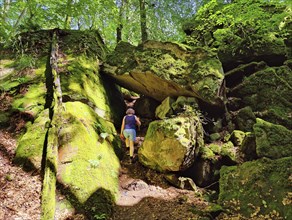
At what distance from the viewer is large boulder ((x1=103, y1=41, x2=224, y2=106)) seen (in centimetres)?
964

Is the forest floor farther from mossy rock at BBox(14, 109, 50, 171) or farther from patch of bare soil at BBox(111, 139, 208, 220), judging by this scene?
mossy rock at BBox(14, 109, 50, 171)

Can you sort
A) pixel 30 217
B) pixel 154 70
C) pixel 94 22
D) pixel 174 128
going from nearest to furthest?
pixel 30 217 < pixel 174 128 < pixel 154 70 < pixel 94 22

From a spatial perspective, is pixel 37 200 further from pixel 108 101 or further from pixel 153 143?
pixel 108 101

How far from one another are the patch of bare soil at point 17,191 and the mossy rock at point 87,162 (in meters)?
0.66

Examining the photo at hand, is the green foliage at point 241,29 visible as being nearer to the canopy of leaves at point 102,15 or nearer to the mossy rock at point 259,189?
the canopy of leaves at point 102,15

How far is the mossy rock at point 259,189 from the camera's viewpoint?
5445 millimetres

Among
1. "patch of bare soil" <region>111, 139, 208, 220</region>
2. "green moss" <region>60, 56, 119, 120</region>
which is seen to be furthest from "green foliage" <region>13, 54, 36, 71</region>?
"patch of bare soil" <region>111, 139, 208, 220</region>

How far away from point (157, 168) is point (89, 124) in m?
2.62

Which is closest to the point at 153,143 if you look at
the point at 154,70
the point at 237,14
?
the point at 154,70

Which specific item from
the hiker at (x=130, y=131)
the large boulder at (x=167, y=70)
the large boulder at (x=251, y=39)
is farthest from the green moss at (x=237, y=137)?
the large boulder at (x=251, y=39)

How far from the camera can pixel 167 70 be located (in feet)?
32.9

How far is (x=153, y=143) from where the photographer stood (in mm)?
8008

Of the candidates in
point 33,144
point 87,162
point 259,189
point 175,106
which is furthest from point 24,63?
point 259,189

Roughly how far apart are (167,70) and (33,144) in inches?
228
